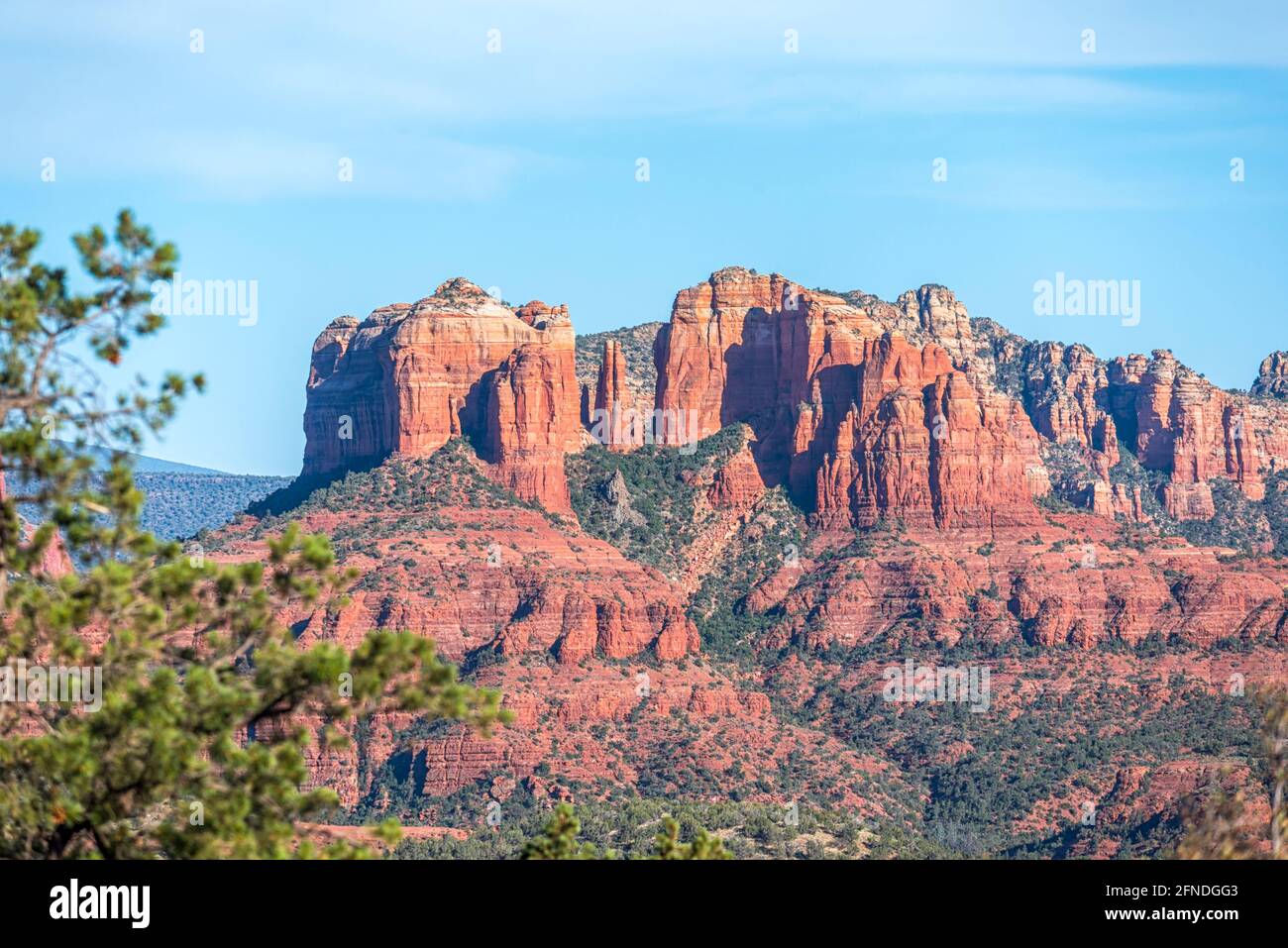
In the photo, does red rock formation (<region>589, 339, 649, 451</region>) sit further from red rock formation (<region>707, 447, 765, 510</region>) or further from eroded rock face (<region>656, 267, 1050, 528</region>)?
red rock formation (<region>707, 447, 765, 510</region>)

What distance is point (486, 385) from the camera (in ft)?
541

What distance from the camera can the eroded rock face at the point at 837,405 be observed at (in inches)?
6649

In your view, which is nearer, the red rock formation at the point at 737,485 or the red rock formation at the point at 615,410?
the red rock formation at the point at 737,485

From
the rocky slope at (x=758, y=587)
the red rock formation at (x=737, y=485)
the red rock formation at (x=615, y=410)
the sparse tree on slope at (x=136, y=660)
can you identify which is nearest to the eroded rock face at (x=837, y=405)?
the rocky slope at (x=758, y=587)

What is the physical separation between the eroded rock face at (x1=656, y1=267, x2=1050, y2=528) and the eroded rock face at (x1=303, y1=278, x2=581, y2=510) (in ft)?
52.7

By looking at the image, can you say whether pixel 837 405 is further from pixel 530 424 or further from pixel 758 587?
pixel 530 424

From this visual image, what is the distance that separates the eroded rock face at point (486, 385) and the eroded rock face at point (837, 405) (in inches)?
632

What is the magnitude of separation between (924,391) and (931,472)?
5.61 m

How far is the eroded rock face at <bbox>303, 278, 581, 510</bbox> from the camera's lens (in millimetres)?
163000

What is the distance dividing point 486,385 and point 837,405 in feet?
80.3

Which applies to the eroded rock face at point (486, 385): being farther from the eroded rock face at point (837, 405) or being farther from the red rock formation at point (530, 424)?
the eroded rock face at point (837, 405)

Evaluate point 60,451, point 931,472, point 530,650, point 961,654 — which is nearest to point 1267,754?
point 60,451

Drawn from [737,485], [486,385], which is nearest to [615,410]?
[737,485]
